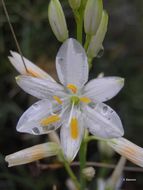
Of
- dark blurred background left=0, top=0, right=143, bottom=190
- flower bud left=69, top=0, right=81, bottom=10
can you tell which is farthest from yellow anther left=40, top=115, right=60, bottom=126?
dark blurred background left=0, top=0, right=143, bottom=190

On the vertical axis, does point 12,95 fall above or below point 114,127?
below

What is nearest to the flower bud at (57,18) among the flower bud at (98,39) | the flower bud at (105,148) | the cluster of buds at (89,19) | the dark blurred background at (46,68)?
the cluster of buds at (89,19)

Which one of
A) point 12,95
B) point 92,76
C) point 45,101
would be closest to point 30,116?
point 45,101

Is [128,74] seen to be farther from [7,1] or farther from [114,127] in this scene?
[114,127]

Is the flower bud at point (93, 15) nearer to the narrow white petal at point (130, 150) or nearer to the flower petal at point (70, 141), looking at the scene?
the flower petal at point (70, 141)

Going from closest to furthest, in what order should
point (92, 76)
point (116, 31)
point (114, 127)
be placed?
point (114, 127)
point (92, 76)
point (116, 31)

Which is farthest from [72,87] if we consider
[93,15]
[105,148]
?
[105,148]

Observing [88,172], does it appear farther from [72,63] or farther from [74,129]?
[72,63]
